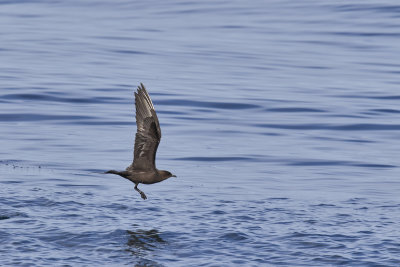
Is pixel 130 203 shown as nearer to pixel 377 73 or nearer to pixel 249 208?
pixel 249 208

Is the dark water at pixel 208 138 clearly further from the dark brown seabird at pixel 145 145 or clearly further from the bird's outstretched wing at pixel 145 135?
the bird's outstretched wing at pixel 145 135

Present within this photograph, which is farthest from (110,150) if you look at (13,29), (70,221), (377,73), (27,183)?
(13,29)

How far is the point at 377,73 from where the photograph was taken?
25.8 meters

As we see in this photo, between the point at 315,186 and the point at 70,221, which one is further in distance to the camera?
the point at 315,186

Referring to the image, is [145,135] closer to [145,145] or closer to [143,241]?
[145,145]

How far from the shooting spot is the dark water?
34.9 feet

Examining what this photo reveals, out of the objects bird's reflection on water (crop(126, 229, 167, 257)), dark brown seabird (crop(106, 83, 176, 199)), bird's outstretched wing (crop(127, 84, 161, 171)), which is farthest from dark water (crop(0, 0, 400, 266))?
bird's outstretched wing (crop(127, 84, 161, 171))

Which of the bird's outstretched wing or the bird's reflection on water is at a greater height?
the bird's outstretched wing

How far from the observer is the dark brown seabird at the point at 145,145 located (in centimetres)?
1119

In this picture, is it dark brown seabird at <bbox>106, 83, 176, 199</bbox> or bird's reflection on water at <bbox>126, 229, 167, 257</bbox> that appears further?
dark brown seabird at <bbox>106, 83, 176, 199</bbox>

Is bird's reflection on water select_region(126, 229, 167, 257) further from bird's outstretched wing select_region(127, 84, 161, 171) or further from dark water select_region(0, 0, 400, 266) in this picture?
bird's outstretched wing select_region(127, 84, 161, 171)

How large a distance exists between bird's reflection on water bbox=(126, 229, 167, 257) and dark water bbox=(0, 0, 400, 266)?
0.03 m

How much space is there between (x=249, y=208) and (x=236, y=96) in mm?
10349

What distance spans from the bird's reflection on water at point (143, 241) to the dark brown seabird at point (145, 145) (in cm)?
73
